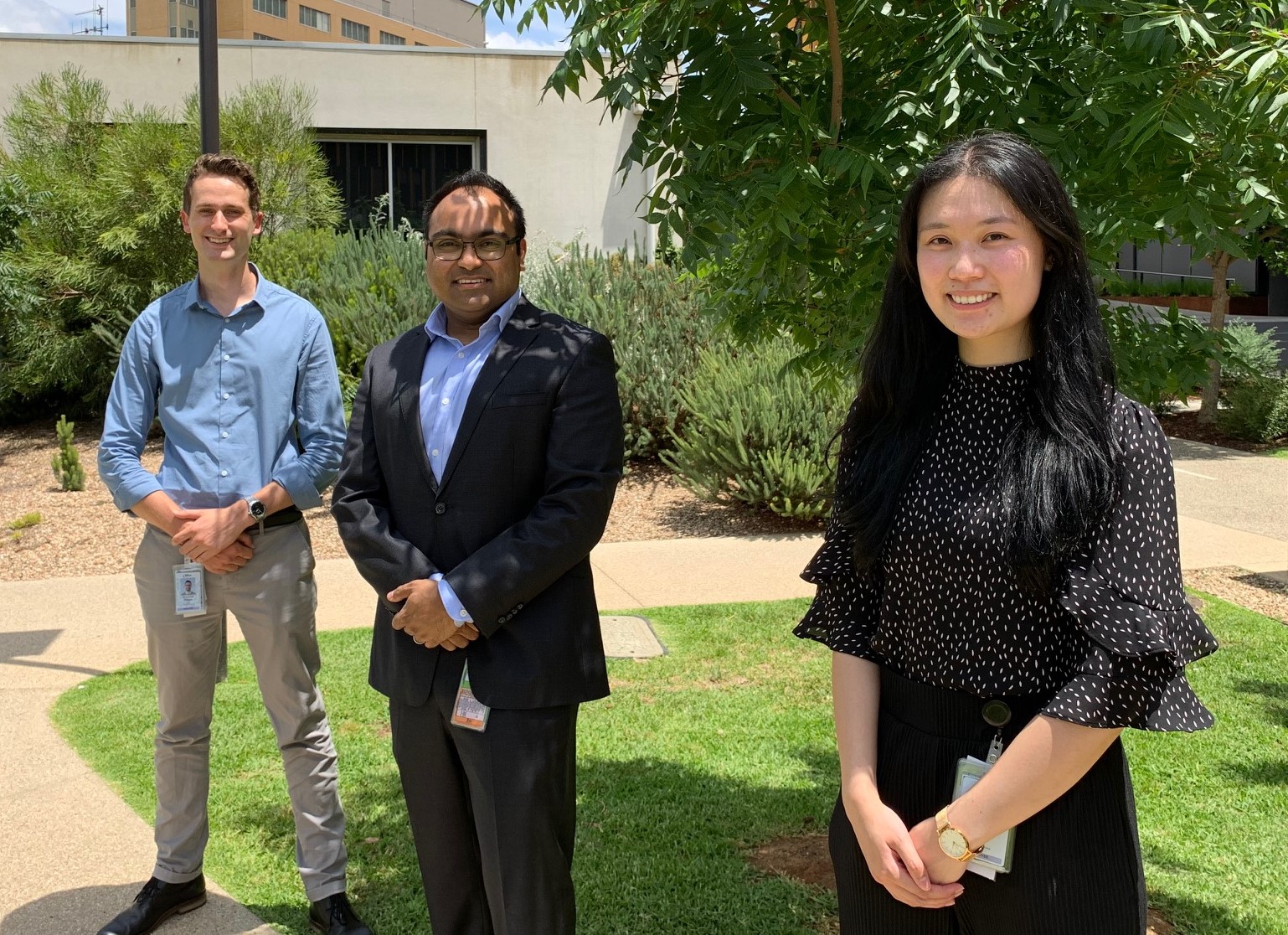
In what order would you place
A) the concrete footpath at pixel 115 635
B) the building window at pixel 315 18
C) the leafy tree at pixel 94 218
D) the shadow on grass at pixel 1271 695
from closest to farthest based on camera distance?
the concrete footpath at pixel 115 635 → the shadow on grass at pixel 1271 695 → the leafy tree at pixel 94 218 → the building window at pixel 315 18

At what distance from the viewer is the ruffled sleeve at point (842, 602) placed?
2.28 m

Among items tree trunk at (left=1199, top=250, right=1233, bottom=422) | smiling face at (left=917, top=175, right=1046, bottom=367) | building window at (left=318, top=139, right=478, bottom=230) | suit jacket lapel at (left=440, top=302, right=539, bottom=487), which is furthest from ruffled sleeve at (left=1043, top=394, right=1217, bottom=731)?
building window at (left=318, top=139, right=478, bottom=230)

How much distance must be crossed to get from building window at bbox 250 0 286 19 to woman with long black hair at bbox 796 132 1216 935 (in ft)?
281

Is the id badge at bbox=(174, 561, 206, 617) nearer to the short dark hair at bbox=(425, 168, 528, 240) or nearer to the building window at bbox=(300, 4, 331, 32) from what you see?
the short dark hair at bbox=(425, 168, 528, 240)

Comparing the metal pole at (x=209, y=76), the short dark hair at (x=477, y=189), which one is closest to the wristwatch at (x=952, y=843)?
the short dark hair at (x=477, y=189)

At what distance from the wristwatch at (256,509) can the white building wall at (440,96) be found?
50.4 feet

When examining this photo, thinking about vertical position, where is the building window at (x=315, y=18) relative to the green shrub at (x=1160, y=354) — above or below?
above

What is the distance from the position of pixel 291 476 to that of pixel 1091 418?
2.51 meters

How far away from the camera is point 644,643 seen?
6762 mm

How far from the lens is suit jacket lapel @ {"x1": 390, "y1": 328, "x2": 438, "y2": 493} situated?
3.05 m

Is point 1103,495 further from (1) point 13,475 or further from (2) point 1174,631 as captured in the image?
(1) point 13,475

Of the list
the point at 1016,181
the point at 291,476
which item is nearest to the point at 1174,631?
the point at 1016,181

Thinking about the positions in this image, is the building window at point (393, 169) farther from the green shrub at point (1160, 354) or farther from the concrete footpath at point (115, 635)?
the green shrub at point (1160, 354)

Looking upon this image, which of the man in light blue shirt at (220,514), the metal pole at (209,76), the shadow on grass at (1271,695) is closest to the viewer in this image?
the man in light blue shirt at (220,514)
